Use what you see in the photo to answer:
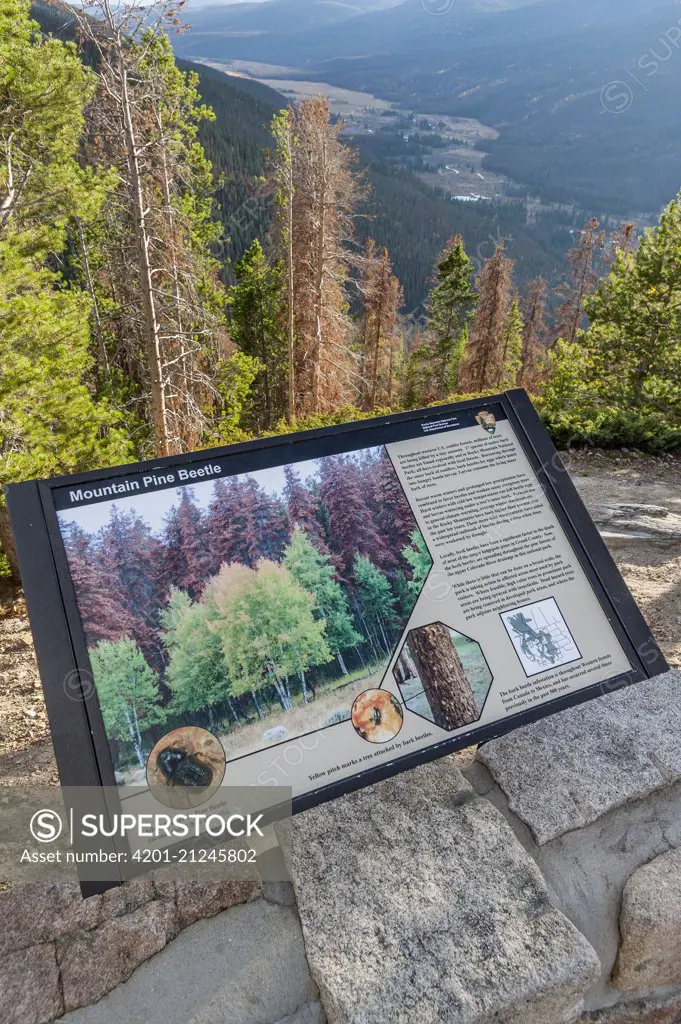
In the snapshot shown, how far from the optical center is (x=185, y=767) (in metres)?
2.25

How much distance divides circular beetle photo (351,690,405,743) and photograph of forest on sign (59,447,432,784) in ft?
0.16

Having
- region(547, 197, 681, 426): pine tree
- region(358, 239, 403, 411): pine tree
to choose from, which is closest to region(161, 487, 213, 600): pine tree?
region(547, 197, 681, 426): pine tree

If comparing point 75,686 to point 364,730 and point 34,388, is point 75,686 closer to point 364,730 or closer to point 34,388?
point 364,730

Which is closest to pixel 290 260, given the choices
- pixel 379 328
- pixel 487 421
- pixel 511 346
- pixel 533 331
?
pixel 379 328

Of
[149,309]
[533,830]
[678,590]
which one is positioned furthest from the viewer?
[149,309]

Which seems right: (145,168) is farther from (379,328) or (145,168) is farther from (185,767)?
(379,328)

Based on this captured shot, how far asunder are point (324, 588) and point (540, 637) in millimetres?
1051

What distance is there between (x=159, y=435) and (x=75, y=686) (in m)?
8.39

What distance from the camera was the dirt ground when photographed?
3.83m

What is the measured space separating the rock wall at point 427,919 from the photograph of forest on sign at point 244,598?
643 millimetres

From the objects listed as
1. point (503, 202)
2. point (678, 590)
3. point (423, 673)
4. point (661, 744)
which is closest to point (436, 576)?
point (423, 673)

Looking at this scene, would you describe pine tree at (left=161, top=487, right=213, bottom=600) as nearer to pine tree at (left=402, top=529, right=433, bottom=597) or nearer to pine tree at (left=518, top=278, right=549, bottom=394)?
pine tree at (left=402, top=529, right=433, bottom=597)

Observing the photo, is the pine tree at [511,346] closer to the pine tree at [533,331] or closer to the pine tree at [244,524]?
the pine tree at [533,331]

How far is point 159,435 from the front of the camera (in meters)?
10.2
